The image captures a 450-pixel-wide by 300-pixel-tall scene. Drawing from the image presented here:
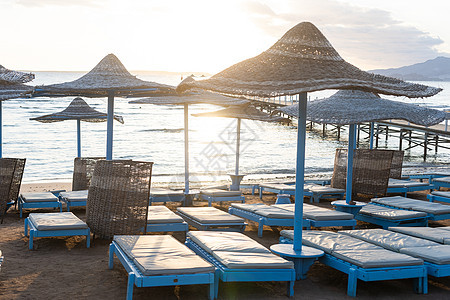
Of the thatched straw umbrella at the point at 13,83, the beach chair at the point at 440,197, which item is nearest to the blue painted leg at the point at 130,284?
the thatched straw umbrella at the point at 13,83

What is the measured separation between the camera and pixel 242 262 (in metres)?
4.48

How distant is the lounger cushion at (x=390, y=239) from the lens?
5.52m

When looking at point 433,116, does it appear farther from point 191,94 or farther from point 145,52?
point 145,52

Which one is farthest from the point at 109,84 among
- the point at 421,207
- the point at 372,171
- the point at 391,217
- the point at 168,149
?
the point at 168,149

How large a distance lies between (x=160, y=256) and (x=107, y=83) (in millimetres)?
3766

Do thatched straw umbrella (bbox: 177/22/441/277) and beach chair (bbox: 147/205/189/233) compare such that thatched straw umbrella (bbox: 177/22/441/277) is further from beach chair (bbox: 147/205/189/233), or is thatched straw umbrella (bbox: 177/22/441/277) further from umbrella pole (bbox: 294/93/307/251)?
beach chair (bbox: 147/205/189/233)

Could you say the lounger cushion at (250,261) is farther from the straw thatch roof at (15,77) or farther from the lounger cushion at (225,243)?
the straw thatch roof at (15,77)

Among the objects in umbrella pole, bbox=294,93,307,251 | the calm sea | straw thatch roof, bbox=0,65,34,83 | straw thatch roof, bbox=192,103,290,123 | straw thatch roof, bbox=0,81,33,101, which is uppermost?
straw thatch roof, bbox=0,65,34,83

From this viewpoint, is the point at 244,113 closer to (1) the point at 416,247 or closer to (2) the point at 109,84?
(2) the point at 109,84

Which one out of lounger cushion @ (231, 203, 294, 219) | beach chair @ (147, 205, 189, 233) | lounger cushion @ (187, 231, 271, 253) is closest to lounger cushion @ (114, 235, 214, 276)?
lounger cushion @ (187, 231, 271, 253)

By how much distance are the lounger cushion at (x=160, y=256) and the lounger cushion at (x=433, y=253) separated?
228 centimetres

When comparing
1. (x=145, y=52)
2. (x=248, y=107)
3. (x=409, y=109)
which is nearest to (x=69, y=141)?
(x=145, y=52)

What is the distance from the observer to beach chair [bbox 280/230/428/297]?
4.73 m

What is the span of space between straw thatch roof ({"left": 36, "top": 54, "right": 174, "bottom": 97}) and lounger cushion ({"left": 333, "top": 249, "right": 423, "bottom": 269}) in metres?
3.92
